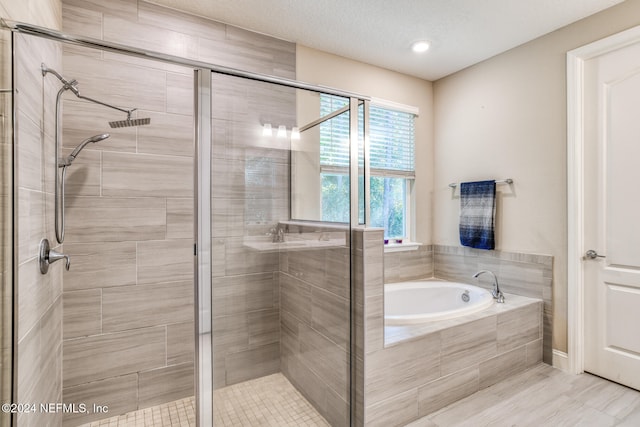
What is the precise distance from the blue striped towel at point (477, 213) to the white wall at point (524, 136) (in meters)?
0.11

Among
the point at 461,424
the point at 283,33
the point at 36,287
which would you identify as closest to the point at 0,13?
the point at 36,287

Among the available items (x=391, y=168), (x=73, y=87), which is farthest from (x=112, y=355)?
(x=391, y=168)

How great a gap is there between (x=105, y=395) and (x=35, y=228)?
122 centimetres

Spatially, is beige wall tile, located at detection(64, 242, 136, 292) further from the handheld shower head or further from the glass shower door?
the glass shower door

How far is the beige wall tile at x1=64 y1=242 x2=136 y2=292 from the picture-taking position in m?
1.91

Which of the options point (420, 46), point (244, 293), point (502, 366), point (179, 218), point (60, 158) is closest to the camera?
point (244, 293)

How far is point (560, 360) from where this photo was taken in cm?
246

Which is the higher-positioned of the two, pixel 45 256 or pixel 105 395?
pixel 45 256

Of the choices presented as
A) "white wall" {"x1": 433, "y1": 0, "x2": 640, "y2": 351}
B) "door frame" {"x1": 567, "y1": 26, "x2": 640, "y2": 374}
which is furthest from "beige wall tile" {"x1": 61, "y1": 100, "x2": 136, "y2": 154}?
"door frame" {"x1": 567, "y1": 26, "x2": 640, "y2": 374}

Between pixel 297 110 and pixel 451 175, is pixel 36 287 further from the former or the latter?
pixel 451 175

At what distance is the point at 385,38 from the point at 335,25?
0.44m

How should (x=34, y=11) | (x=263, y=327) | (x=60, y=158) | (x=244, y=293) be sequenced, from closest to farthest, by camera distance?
(x=34, y=11) < (x=244, y=293) < (x=263, y=327) < (x=60, y=158)

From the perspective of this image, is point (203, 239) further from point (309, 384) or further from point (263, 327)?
point (309, 384)

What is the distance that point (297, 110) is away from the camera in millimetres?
1747
